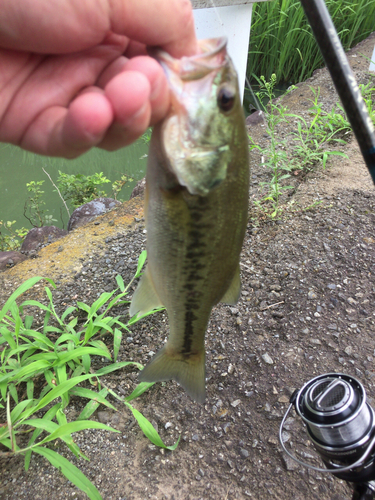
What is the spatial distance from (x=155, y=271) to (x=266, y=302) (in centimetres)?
165

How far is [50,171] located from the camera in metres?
6.25

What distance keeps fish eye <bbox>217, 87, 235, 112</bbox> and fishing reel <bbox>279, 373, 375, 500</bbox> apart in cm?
125

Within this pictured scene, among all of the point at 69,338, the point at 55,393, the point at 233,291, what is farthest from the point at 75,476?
the point at 233,291

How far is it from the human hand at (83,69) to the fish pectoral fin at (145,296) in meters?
0.56

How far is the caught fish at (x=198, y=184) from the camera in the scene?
1.12 meters

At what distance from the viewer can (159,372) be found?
159cm

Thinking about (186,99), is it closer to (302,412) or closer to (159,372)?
(159,372)

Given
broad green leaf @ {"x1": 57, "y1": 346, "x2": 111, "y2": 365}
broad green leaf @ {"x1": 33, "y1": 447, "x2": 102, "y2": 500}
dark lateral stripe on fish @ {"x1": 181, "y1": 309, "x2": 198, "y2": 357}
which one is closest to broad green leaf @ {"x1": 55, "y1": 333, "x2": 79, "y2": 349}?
broad green leaf @ {"x1": 57, "y1": 346, "x2": 111, "y2": 365}

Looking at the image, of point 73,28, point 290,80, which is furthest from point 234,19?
point 290,80

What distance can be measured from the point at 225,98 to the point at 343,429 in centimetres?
135

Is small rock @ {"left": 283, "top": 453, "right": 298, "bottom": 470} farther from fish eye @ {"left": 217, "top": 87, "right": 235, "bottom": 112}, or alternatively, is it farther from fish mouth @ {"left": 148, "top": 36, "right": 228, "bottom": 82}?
fish mouth @ {"left": 148, "top": 36, "right": 228, "bottom": 82}

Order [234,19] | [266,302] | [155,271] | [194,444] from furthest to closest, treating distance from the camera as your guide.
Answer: [234,19], [266,302], [194,444], [155,271]

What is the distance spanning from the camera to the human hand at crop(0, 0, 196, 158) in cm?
103

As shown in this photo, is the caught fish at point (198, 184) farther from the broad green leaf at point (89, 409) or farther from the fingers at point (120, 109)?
the broad green leaf at point (89, 409)
